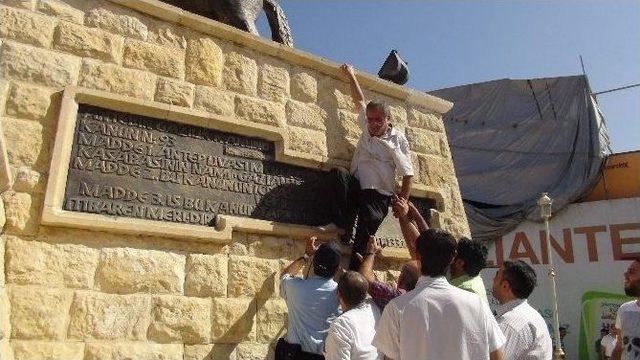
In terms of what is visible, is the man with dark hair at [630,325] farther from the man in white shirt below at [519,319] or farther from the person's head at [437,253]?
the person's head at [437,253]

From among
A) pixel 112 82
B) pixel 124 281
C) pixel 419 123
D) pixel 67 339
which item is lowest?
pixel 67 339

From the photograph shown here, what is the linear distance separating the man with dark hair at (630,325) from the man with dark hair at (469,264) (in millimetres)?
1495

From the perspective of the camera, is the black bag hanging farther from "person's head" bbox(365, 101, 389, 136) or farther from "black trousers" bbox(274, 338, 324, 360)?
"black trousers" bbox(274, 338, 324, 360)

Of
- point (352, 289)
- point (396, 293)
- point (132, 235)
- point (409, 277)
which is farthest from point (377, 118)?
point (132, 235)

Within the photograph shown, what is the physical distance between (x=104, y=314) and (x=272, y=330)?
49.4 inches

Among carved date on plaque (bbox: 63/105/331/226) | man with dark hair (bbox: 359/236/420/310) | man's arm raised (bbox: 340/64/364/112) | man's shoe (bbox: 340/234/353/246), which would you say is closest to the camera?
carved date on plaque (bbox: 63/105/331/226)

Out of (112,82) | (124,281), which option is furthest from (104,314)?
(112,82)

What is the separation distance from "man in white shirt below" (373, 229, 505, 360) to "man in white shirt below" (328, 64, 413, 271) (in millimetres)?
1743

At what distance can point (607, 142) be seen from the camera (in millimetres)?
18688

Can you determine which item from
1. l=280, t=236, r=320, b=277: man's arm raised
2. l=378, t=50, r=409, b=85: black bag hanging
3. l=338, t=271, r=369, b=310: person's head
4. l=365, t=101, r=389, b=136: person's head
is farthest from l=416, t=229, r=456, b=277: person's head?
l=378, t=50, r=409, b=85: black bag hanging

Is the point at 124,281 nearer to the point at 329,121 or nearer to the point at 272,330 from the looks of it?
the point at 272,330

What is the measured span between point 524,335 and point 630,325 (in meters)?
1.72

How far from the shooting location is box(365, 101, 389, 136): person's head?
4.39m

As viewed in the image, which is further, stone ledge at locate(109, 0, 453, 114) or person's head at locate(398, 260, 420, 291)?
stone ledge at locate(109, 0, 453, 114)
